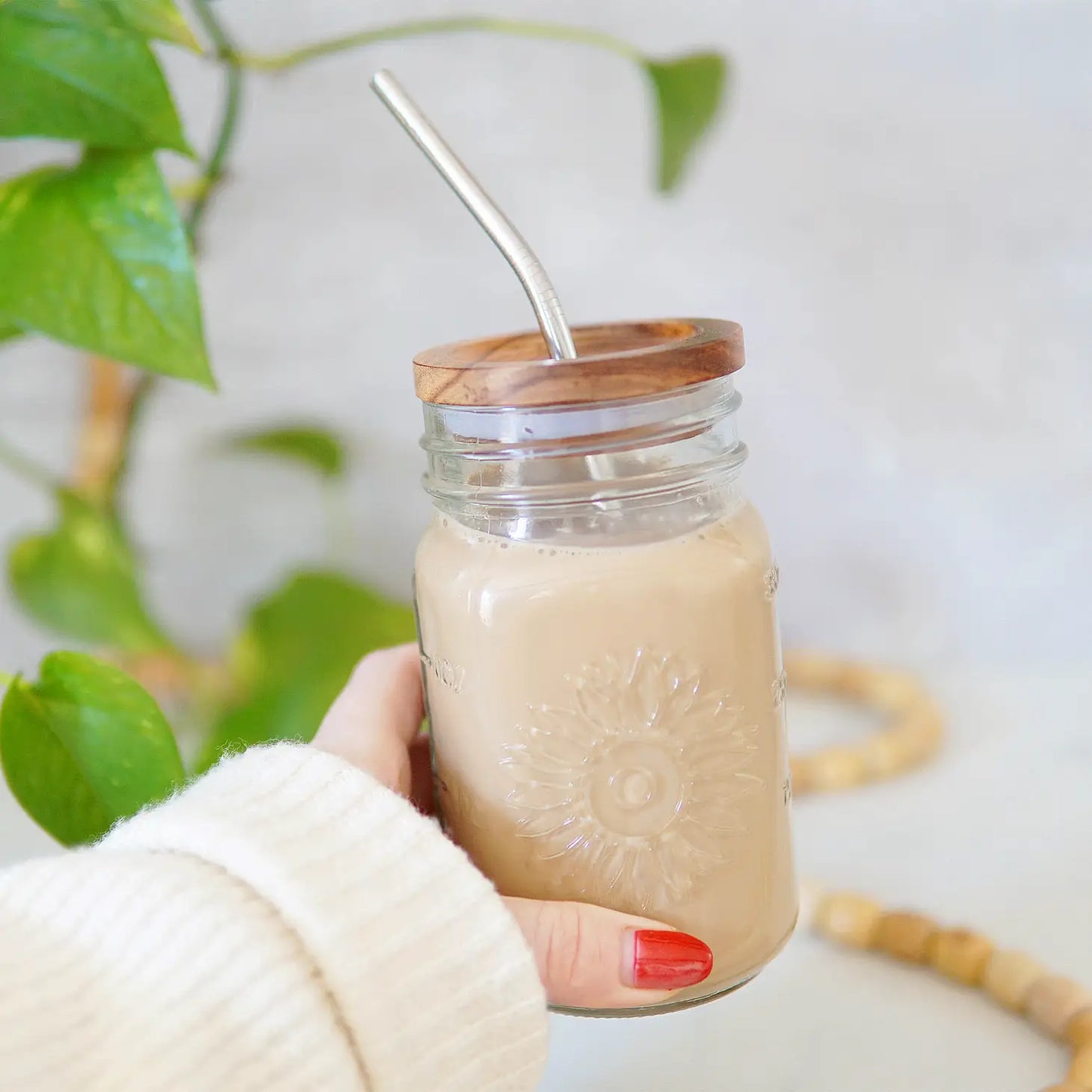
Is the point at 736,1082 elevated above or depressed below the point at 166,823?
below

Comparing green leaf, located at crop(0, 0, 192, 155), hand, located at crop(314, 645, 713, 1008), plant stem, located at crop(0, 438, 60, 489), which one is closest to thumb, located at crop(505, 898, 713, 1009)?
hand, located at crop(314, 645, 713, 1008)

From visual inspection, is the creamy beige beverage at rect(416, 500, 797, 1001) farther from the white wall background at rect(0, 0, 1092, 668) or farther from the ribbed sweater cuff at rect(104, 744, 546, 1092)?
the white wall background at rect(0, 0, 1092, 668)

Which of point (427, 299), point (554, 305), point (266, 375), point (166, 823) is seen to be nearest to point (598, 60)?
point (427, 299)

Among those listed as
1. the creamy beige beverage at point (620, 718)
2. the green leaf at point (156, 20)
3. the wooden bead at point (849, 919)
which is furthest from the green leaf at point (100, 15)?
the wooden bead at point (849, 919)

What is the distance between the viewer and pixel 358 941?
1.10ft

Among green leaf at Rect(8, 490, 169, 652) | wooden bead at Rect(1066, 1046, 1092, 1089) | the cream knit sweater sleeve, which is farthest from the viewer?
green leaf at Rect(8, 490, 169, 652)

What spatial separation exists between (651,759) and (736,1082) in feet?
0.55

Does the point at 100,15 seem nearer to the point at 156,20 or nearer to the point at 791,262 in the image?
the point at 156,20

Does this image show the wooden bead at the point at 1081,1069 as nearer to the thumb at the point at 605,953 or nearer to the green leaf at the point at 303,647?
the thumb at the point at 605,953

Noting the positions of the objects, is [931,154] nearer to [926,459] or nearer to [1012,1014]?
[926,459]

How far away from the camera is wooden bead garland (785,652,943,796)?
0.68 metres

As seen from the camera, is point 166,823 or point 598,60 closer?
point 166,823

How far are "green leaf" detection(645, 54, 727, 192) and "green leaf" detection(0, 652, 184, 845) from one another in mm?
429

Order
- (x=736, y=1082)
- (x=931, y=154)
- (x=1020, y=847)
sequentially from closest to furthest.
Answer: (x=736, y=1082)
(x=1020, y=847)
(x=931, y=154)
